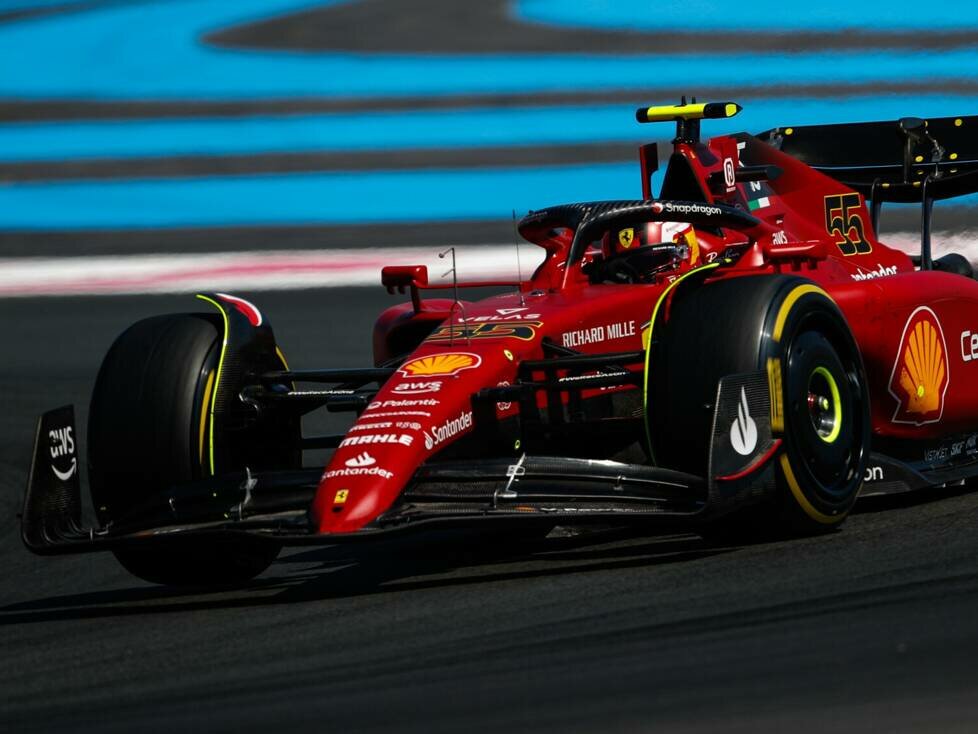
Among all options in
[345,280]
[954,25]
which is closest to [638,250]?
[345,280]

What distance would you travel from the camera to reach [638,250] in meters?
7.20

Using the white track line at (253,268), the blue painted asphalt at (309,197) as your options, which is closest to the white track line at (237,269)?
the white track line at (253,268)

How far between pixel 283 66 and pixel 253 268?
5558 millimetres

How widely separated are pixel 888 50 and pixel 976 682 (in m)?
14.7

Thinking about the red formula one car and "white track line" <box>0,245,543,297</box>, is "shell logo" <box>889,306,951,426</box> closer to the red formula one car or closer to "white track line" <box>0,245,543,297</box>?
the red formula one car

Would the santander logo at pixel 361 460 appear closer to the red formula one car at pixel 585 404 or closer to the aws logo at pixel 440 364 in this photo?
the red formula one car at pixel 585 404

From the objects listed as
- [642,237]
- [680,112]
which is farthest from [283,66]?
[642,237]

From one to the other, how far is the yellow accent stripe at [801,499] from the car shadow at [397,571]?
0.29 m

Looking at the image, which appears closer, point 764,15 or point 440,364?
point 440,364

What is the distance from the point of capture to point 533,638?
4777mm

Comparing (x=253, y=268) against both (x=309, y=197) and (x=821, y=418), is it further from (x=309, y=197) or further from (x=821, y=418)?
(x=821, y=418)

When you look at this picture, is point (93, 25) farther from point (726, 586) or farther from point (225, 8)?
point (726, 586)

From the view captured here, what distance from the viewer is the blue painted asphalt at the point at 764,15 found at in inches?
730

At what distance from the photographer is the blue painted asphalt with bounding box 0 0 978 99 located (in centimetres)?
1750
